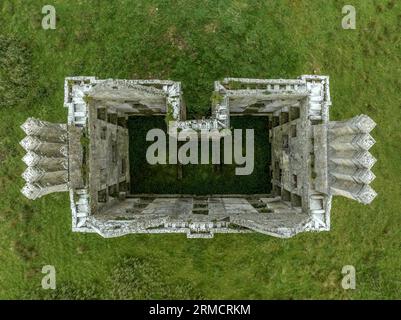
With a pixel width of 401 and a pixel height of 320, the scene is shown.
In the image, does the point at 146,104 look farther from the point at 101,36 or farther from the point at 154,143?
the point at 101,36

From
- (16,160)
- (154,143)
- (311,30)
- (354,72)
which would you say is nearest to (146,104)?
(154,143)

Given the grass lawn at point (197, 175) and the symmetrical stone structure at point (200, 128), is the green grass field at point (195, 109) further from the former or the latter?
the symmetrical stone structure at point (200, 128)

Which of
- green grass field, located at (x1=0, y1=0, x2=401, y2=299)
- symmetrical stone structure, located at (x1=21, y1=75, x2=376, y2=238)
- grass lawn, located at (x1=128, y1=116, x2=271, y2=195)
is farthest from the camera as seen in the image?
green grass field, located at (x1=0, y1=0, x2=401, y2=299)

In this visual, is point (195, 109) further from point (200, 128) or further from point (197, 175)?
point (200, 128)

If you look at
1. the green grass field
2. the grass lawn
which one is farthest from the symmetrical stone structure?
the green grass field

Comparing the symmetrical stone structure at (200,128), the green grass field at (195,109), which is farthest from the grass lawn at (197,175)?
the symmetrical stone structure at (200,128)

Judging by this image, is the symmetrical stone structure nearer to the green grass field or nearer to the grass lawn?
the grass lawn
